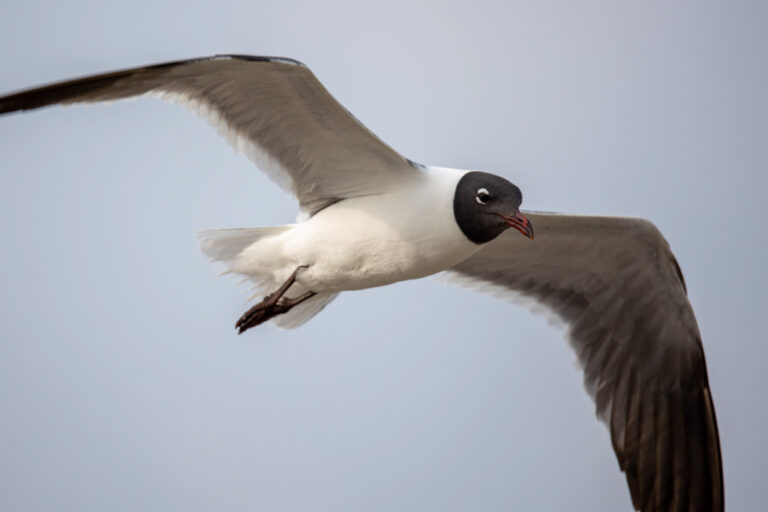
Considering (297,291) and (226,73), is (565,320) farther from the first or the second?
(226,73)

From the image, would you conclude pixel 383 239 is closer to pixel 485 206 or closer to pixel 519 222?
pixel 485 206

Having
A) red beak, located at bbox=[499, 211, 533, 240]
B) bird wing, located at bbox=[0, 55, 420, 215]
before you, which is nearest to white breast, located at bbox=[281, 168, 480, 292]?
bird wing, located at bbox=[0, 55, 420, 215]

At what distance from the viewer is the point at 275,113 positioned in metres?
4.56

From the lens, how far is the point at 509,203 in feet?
14.3

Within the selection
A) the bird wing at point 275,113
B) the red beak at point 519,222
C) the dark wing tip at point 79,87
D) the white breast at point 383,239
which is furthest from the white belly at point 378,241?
the dark wing tip at point 79,87

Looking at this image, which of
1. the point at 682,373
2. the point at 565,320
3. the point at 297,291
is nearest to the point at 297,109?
the point at 297,291

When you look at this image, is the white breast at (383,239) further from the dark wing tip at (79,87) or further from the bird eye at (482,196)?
the dark wing tip at (79,87)

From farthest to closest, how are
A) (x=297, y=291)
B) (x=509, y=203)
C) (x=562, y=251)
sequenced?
(x=562, y=251)
(x=297, y=291)
(x=509, y=203)

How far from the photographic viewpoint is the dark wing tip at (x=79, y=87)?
4.16 metres

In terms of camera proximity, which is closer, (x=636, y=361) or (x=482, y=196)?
(x=482, y=196)

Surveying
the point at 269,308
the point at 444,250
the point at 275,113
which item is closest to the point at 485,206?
the point at 444,250

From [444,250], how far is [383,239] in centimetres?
29

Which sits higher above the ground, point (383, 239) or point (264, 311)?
point (383, 239)

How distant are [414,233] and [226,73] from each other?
3.61 feet
